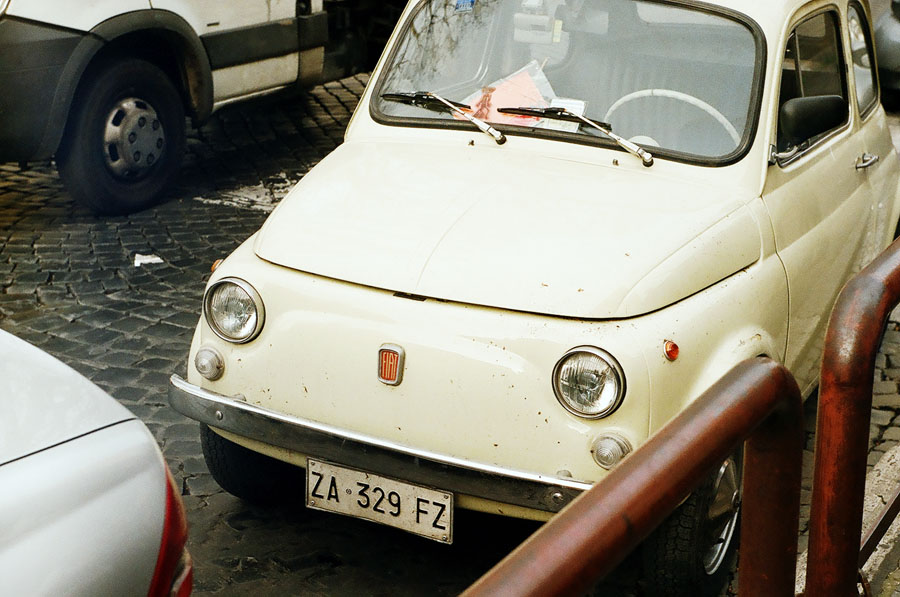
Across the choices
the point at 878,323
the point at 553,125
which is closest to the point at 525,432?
the point at 878,323

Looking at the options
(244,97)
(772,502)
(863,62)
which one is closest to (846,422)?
(772,502)

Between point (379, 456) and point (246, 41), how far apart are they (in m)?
5.08

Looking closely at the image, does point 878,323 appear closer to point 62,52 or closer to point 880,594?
point 880,594

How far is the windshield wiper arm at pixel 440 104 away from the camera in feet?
13.5

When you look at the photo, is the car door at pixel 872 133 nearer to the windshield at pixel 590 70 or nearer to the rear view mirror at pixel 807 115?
the rear view mirror at pixel 807 115

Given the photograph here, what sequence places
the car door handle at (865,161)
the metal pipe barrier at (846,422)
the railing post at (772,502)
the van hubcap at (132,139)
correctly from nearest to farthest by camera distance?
the railing post at (772,502) → the metal pipe barrier at (846,422) → the car door handle at (865,161) → the van hubcap at (132,139)

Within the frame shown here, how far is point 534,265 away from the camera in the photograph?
129 inches

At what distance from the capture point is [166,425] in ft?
15.2

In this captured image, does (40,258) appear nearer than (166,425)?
No

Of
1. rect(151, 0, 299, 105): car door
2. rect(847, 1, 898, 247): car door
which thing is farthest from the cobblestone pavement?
rect(847, 1, 898, 247): car door

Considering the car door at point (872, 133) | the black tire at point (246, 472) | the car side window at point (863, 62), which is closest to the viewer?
the black tire at point (246, 472)

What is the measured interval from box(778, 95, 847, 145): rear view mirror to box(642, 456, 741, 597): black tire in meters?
1.25

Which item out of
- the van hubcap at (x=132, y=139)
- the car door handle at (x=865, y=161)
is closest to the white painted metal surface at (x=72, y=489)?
the car door handle at (x=865, y=161)

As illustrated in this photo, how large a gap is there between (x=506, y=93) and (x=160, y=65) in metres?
3.86
